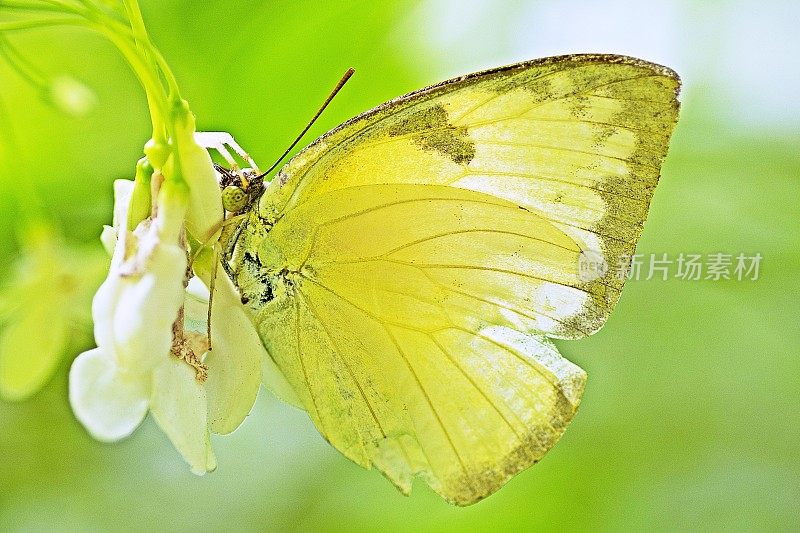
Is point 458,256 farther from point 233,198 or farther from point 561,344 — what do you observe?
point 561,344

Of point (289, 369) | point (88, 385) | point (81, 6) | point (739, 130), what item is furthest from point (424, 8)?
point (88, 385)

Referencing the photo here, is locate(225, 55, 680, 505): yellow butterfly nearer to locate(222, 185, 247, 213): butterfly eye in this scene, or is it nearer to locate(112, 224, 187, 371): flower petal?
locate(222, 185, 247, 213): butterfly eye

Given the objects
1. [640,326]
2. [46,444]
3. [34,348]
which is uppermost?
[640,326]

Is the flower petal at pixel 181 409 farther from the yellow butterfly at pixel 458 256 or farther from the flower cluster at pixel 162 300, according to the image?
the yellow butterfly at pixel 458 256

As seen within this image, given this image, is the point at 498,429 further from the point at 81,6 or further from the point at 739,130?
the point at 739,130
